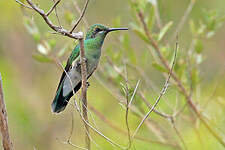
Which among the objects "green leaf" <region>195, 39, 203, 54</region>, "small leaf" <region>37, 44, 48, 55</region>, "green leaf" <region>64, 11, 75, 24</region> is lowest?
"small leaf" <region>37, 44, 48, 55</region>

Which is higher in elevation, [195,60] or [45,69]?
[195,60]

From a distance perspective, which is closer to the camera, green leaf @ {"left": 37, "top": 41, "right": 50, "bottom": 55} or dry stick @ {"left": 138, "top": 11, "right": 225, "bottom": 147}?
dry stick @ {"left": 138, "top": 11, "right": 225, "bottom": 147}

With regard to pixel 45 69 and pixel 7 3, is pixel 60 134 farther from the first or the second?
pixel 7 3

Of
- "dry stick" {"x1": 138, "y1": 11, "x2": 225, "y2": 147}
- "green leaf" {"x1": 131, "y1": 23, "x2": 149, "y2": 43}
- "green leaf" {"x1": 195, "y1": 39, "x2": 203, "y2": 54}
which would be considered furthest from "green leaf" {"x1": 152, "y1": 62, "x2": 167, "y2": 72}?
"green leaf" {"x1": 195, "y1": 39, "x2": 203, "y2": 54}

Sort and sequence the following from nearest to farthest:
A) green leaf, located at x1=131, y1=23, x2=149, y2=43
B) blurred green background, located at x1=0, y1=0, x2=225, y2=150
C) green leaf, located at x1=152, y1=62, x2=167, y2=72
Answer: green leaf, located at x1=152, y1=62, x2=167, y2=72 < green leaf, located at x1=131, y1=23, x2=149, y2=43 < blurred green background, located at x1=0, y1=0, x2=225, y2=150

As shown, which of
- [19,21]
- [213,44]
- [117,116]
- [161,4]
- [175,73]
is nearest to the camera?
[175,73]

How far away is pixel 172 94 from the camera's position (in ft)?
19.2

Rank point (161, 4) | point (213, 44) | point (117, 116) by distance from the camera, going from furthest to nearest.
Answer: point (213, 44)
point (117, 116)
point (161, 4)

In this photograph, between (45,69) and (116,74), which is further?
(45,69)

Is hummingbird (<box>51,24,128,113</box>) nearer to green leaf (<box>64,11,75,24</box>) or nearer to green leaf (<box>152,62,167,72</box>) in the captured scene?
green leaf (<box>64,11,75,24</box>)

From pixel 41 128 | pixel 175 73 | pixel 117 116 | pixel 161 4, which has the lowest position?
pixel 41 128

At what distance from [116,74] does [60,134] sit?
2347 mm

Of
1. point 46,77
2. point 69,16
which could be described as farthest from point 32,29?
point 46,77

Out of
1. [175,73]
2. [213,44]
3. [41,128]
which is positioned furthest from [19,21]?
[175,73]
